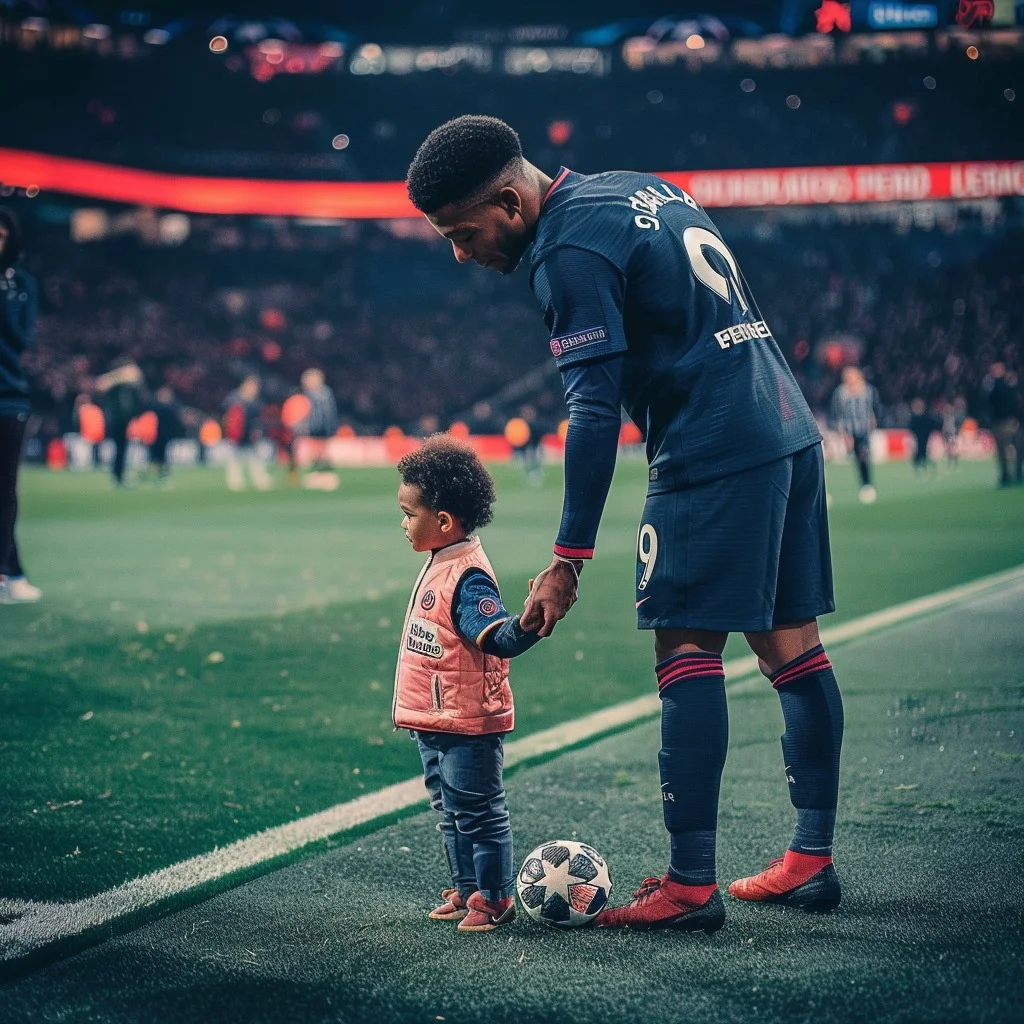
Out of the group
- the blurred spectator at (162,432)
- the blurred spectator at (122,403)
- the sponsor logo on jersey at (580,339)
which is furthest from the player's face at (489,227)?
the blurred spectator at (162,432)

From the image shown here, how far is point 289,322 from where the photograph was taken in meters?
45.3

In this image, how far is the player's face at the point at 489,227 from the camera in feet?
9.59

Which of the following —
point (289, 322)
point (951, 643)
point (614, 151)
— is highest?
point (614, 151)

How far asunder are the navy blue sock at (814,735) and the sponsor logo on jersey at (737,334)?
2.63 feet

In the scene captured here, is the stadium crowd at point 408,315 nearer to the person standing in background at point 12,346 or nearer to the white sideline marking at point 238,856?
the person standing in background at point 12,346

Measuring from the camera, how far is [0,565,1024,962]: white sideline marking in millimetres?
2973

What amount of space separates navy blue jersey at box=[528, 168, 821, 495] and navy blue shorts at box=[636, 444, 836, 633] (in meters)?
0.05

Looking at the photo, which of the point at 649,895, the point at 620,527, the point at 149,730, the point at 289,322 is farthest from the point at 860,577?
the point at 289,322

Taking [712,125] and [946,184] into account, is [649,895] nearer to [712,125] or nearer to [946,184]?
[946,184]

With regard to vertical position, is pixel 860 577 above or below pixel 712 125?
below

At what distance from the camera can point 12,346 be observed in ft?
25.7

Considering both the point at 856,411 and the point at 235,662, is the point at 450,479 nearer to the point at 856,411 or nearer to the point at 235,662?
the point at 235,662

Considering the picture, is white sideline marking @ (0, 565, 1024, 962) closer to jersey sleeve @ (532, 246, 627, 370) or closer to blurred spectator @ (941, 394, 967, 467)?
jersey sleeve @ (532, 246, 627, 370)

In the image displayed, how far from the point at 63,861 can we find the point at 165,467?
21.6 metres
